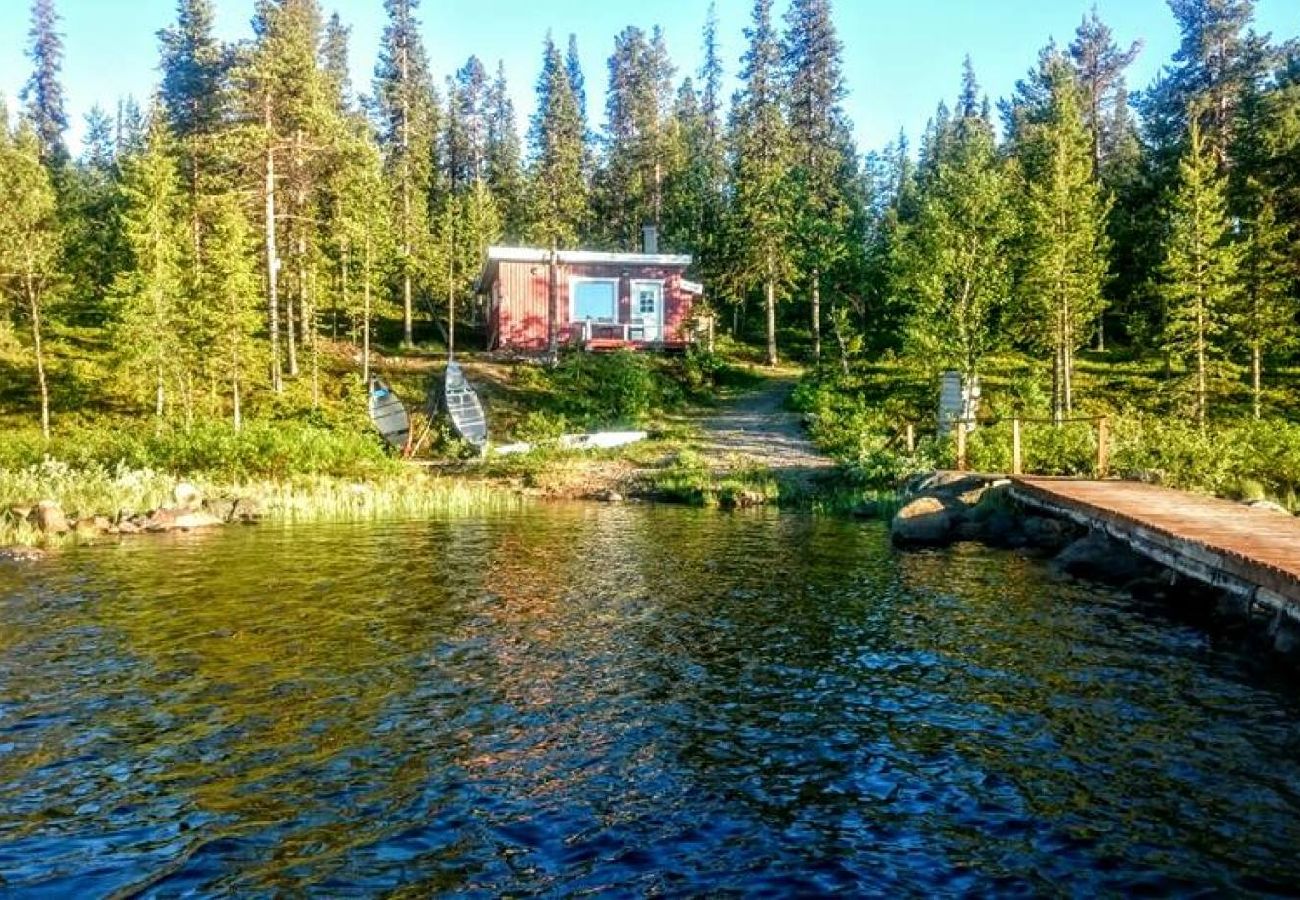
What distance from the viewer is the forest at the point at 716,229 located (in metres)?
33.0

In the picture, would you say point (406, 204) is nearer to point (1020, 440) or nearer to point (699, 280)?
point (699, 280)

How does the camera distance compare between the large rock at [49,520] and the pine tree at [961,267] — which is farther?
the pine tree at [961,267]

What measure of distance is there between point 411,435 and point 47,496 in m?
12.8

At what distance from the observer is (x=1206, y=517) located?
14.1 meters

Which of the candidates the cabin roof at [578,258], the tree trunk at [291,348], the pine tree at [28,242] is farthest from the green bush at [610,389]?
the pine tree at [28,242]

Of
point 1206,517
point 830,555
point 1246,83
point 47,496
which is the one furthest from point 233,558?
point 1246,83

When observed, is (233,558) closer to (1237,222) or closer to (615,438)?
(615,438)

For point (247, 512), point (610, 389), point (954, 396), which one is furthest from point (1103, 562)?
point (610, 389)

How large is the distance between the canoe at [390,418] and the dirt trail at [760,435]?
33.9 ft

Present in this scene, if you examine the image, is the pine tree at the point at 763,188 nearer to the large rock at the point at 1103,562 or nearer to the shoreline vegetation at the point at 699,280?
the shoreline vegetation at the point at 699,280

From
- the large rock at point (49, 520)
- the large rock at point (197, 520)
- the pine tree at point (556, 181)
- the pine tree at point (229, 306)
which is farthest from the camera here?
the pine tree at point (556, 181)

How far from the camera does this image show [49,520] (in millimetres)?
19453

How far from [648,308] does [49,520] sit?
29592mm

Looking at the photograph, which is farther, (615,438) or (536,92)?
(536,92)
